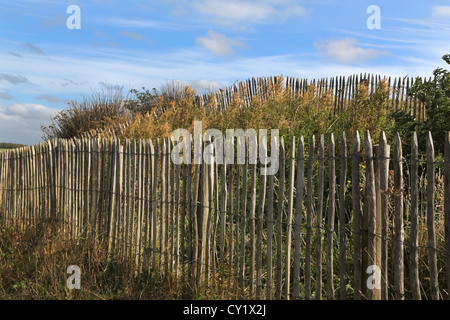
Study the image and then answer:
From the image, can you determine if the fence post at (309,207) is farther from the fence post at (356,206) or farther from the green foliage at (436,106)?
the green foliage at (436,106)

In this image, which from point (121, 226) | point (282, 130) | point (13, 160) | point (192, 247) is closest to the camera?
point (192, 247)

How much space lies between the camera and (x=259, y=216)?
4.02 metres

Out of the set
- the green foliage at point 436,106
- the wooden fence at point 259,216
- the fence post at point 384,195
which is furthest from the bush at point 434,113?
the fence post at point 384,195

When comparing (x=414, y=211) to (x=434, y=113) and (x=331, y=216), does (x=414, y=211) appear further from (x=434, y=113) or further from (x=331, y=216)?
(x=434, y=113)

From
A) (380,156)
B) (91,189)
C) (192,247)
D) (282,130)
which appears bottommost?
(192,247)

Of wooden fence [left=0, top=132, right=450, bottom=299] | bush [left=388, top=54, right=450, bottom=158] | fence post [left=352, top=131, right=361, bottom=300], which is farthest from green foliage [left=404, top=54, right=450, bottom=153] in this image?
fence post [left=352, top=131, right=361, bottom=300]

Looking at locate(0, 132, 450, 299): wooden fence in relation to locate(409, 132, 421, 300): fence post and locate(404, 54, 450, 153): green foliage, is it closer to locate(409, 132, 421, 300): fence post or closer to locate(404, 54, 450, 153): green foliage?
locate(409, 132, 421, 300): fence post

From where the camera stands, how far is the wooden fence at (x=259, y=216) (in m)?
3.32

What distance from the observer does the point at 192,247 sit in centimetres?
478

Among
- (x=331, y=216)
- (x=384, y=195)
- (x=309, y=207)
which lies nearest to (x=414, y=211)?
(x=384, y=195)

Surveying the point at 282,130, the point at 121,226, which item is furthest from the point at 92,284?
the point at 282,130
